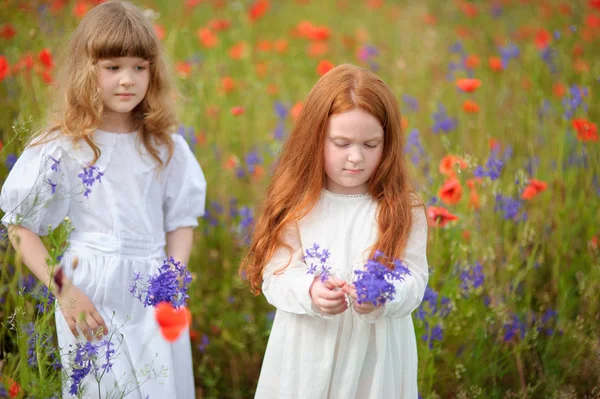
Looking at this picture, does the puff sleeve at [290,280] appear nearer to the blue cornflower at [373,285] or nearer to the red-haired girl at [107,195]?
the blue cornflower at [373,285]

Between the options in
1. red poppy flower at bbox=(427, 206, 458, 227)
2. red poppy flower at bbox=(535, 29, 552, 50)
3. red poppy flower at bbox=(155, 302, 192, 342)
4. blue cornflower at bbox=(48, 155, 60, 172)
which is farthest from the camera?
red poppy flower at bbox=(535, 29, 552, 50)

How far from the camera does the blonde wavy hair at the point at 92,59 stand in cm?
188

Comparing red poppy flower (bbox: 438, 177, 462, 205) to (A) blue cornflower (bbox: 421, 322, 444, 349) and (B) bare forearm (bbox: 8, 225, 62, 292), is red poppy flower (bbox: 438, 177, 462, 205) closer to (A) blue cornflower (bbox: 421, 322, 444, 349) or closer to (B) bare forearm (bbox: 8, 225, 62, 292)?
(A) blue cornflower (bbox: 421, 322, 444, 349)

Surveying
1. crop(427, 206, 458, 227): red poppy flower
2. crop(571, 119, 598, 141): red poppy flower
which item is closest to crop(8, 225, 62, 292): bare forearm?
crop(427, 206, 458, 227): red poppy flower

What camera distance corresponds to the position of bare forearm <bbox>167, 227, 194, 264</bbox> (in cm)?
216

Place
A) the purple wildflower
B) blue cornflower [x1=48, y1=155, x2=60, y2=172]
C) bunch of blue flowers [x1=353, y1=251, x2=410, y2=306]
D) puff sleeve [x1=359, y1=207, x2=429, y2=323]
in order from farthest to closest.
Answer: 1. the purple wildflower
2. blue cornflower [x1=48, y1=155, x2=60, y2=172]
3. puff sleeve [x1=359, y1=207, x2=429, y2=323]
4. bunch of blue flowers [x1=353, y1=251, x2=410, y2=306]

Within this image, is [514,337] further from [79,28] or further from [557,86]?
[79,28]

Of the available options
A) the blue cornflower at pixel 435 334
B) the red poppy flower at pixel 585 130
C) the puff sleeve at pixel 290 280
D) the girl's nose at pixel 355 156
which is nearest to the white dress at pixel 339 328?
the puff sleeve at pixel 290 280

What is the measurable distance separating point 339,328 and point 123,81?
98cm

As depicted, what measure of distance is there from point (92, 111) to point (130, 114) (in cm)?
18

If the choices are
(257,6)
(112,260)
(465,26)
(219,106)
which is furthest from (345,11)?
(112,260)

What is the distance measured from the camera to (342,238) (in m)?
1.74

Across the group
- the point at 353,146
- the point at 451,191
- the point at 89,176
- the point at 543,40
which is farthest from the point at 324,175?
the point at 543,40

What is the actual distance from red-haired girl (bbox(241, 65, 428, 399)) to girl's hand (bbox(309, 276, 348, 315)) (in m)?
0.05
